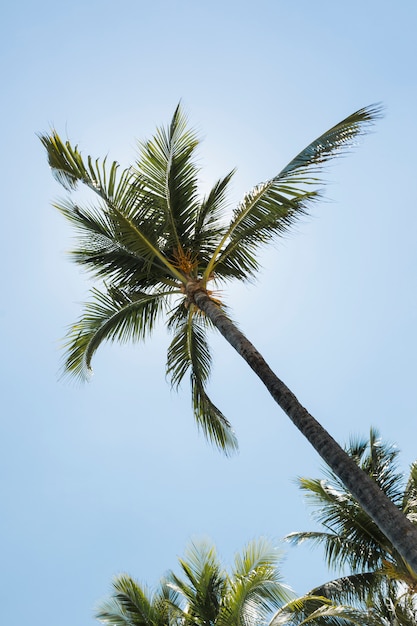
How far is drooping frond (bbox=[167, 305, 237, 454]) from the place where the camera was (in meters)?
9.55

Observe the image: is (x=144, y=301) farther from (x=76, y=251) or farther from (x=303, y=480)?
(x=303, y=480)

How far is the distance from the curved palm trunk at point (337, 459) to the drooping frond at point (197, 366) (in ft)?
6.57

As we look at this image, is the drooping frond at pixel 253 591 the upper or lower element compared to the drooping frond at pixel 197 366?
lower

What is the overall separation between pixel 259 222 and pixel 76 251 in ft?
11.1

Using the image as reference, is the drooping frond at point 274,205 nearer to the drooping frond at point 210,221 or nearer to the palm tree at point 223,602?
the drooping frond at point 210,221

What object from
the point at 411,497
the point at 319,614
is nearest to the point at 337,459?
the point at 319,614

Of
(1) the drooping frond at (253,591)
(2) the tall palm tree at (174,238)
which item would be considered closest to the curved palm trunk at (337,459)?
(2) the tall palm tree at (174,238)

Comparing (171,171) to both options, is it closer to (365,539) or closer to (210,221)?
(210,221)

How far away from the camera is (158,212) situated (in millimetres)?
9016

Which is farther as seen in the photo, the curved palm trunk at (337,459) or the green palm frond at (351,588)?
the green palm frond at (351,588)

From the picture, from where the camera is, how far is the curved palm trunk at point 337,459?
4266mm

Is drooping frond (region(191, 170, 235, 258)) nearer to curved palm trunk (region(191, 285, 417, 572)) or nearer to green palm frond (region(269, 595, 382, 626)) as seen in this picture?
curved palm trunk (region(191, 285, 417, 572))

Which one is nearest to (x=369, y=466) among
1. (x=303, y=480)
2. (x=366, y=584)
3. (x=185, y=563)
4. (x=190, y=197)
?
(x=303, y=480)

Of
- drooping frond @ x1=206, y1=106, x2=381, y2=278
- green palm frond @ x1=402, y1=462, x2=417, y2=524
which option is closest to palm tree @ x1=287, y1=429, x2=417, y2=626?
green palm frond @ x1=402, y1=462, x2=417, y2=524
